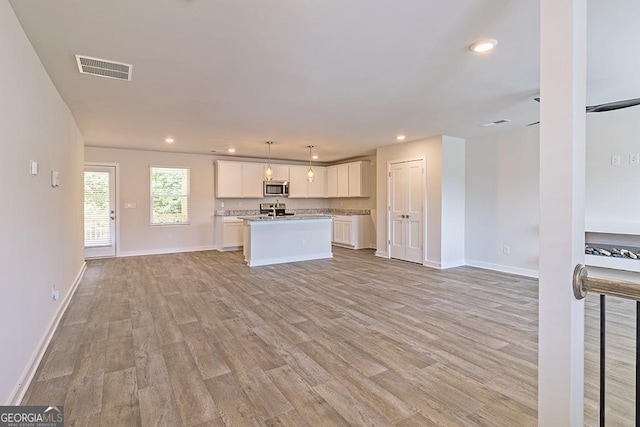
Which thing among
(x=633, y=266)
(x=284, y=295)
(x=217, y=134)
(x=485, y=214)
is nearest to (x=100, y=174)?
(x=217, y=134)

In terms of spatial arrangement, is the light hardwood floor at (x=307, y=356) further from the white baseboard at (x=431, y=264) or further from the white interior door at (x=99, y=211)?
the white interior door at (x=99, y=211)

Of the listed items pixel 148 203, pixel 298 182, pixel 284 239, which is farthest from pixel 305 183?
pixel 148 203

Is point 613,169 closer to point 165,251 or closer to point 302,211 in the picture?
point 302,211

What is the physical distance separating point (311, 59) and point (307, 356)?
2.49m

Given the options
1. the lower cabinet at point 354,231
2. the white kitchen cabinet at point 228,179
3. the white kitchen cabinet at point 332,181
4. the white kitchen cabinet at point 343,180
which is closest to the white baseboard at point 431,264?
the lower cabinet at point 354,231

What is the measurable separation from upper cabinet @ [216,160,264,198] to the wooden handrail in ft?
24.7

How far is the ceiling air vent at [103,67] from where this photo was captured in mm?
2752

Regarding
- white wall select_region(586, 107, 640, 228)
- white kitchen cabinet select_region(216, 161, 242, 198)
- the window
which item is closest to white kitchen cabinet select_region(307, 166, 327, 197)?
white kitchen cabinet select_region(216, 161, 242, 198)

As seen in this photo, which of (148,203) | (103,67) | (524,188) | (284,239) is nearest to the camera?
(103,67)

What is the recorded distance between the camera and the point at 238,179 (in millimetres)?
8109

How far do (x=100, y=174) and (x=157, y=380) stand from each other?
246 inches

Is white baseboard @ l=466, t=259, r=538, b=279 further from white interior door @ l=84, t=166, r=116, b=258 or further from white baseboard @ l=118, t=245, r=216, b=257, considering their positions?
white interior door @ l=84, t=166, r=116, b=258

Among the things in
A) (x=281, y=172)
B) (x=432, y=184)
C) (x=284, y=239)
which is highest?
(x=281, y=172)

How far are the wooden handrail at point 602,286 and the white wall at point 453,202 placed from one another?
465 cm
